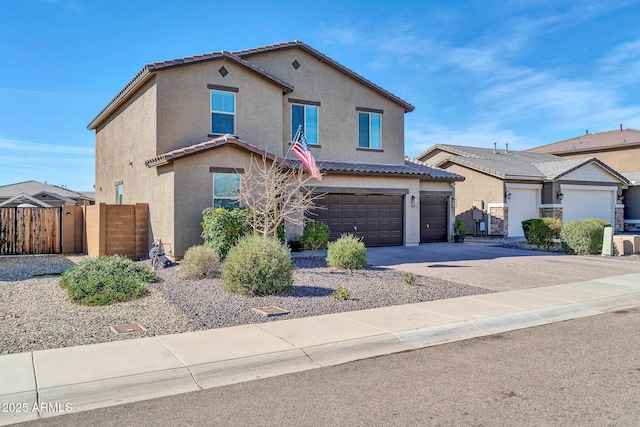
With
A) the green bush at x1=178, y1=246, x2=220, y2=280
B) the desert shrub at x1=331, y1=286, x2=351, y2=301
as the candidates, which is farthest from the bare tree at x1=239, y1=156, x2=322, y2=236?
the desert shrub at x1=331, y1=286, x2=351, y2=301

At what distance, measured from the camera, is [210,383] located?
20.2 feet

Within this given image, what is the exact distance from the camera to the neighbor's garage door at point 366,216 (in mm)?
20500

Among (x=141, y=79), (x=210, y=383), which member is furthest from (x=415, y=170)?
(x=210, y=383)

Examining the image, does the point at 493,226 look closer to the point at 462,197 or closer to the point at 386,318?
the point at 462,197

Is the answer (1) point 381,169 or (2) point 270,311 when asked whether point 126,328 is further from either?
(1) point 381,169

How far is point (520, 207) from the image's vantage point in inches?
1129

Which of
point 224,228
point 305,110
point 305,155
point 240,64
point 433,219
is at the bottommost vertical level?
point 224,228

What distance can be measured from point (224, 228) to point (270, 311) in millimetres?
6247

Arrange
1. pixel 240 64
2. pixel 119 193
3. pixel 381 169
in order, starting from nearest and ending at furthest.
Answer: pixel 240 64
pixel 381 169
pixel 119 193

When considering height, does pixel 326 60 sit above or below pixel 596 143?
above

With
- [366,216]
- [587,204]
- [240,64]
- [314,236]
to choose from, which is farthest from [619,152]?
[240,64]

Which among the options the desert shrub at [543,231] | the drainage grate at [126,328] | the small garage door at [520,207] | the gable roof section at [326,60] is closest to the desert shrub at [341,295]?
the drainage grate at [126,328]

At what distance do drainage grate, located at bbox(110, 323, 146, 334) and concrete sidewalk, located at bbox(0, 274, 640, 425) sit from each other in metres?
0.59

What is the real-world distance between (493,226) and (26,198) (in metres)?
26.6
